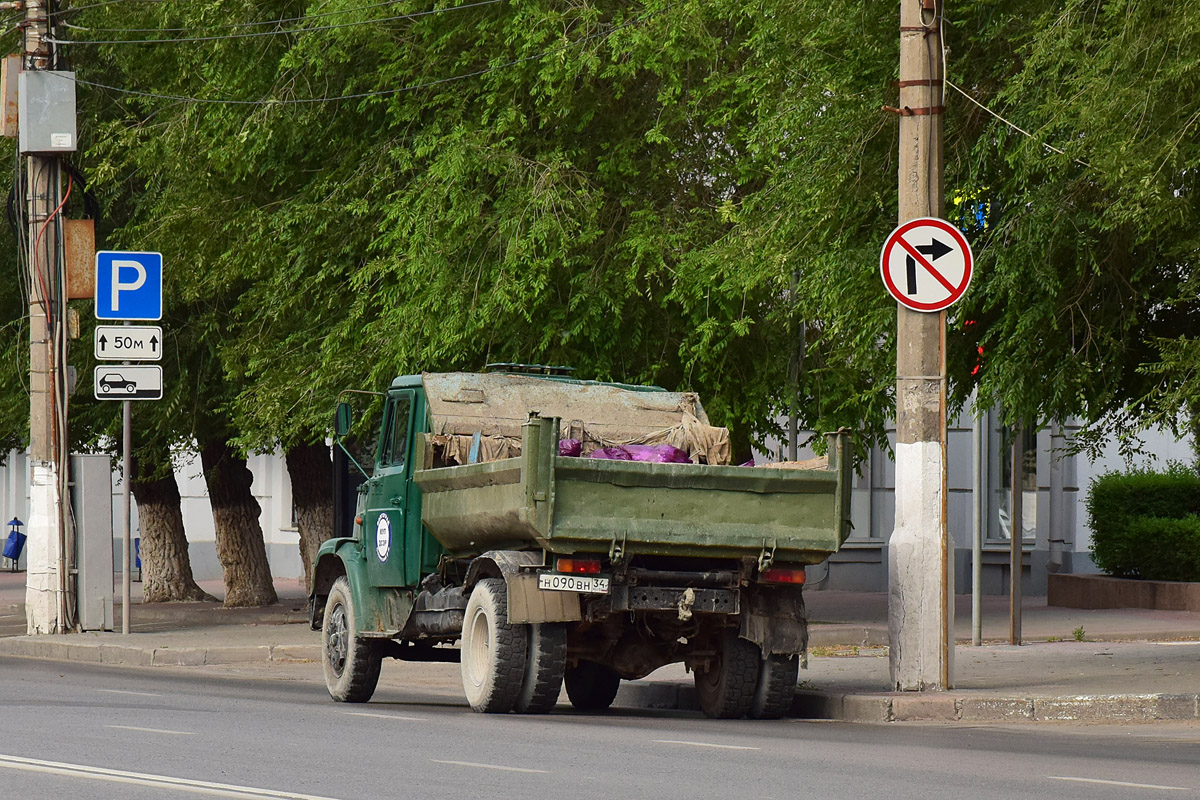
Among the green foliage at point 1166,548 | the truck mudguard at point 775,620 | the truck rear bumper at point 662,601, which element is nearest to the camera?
the truck rear bumper at point 662,601

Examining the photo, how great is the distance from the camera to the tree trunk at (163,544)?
26.5m

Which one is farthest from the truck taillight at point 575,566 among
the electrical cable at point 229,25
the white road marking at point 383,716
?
the electrical cable at point 229,25

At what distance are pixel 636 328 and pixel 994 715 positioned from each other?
Result: 8.72 m

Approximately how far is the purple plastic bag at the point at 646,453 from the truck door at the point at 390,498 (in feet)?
4.63

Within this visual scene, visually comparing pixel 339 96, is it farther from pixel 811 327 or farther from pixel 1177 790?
pixel 1177 790

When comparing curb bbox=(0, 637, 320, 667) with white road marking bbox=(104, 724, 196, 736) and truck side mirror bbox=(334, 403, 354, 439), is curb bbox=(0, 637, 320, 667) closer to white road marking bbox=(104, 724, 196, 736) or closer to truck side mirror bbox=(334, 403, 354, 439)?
truck side mirror bbox=(334, 403, 354, 439)

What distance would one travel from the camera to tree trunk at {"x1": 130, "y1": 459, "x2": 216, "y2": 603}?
26.5 m

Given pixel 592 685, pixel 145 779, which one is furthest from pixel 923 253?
pixel 145 779

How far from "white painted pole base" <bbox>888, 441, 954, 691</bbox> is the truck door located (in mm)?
3444

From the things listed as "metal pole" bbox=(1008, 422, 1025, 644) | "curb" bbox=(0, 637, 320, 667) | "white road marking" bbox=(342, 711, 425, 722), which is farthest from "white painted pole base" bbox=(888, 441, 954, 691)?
"curb" bbox=(0, 637, 320, 667)

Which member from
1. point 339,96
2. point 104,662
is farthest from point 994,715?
point 339,96

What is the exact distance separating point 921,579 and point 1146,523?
463 inches

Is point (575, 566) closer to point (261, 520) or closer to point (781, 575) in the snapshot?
point (781, 575)

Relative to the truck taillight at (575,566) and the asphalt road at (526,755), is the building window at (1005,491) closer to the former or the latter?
the asphalt road at (526,755)
